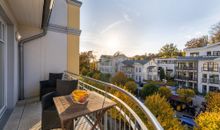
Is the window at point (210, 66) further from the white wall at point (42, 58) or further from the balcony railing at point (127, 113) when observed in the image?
the balcony railing at point (127, 113)

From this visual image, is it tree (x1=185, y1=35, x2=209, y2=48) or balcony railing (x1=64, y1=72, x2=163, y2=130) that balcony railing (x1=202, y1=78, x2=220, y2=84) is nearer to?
tree (x1=185, y1=35, x2=209, y2=48)

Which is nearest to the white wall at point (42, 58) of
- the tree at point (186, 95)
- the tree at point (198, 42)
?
the tree at point (186, 95)

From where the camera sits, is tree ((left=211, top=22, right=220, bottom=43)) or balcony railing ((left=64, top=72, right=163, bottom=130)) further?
tree ((left=211, top=22, right=220, bottom=43))

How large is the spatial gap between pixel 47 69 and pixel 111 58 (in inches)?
1109

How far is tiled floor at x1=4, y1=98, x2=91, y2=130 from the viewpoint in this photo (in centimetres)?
258

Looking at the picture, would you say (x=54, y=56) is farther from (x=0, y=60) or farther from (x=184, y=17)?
(x=184, y=17)

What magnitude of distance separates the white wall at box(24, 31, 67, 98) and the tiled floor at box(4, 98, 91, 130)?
76 cm

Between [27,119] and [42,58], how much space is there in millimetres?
2352

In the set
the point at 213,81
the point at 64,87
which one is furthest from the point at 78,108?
the point at 213,81

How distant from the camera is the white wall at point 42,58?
4555 millimetres

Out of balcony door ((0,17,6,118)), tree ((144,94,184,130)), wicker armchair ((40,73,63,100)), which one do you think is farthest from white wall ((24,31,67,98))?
tree ((144,94,184,130))

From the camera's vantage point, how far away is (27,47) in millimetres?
4516

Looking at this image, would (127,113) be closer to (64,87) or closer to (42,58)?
(64,87)

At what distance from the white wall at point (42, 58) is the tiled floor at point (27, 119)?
2.48 ft
